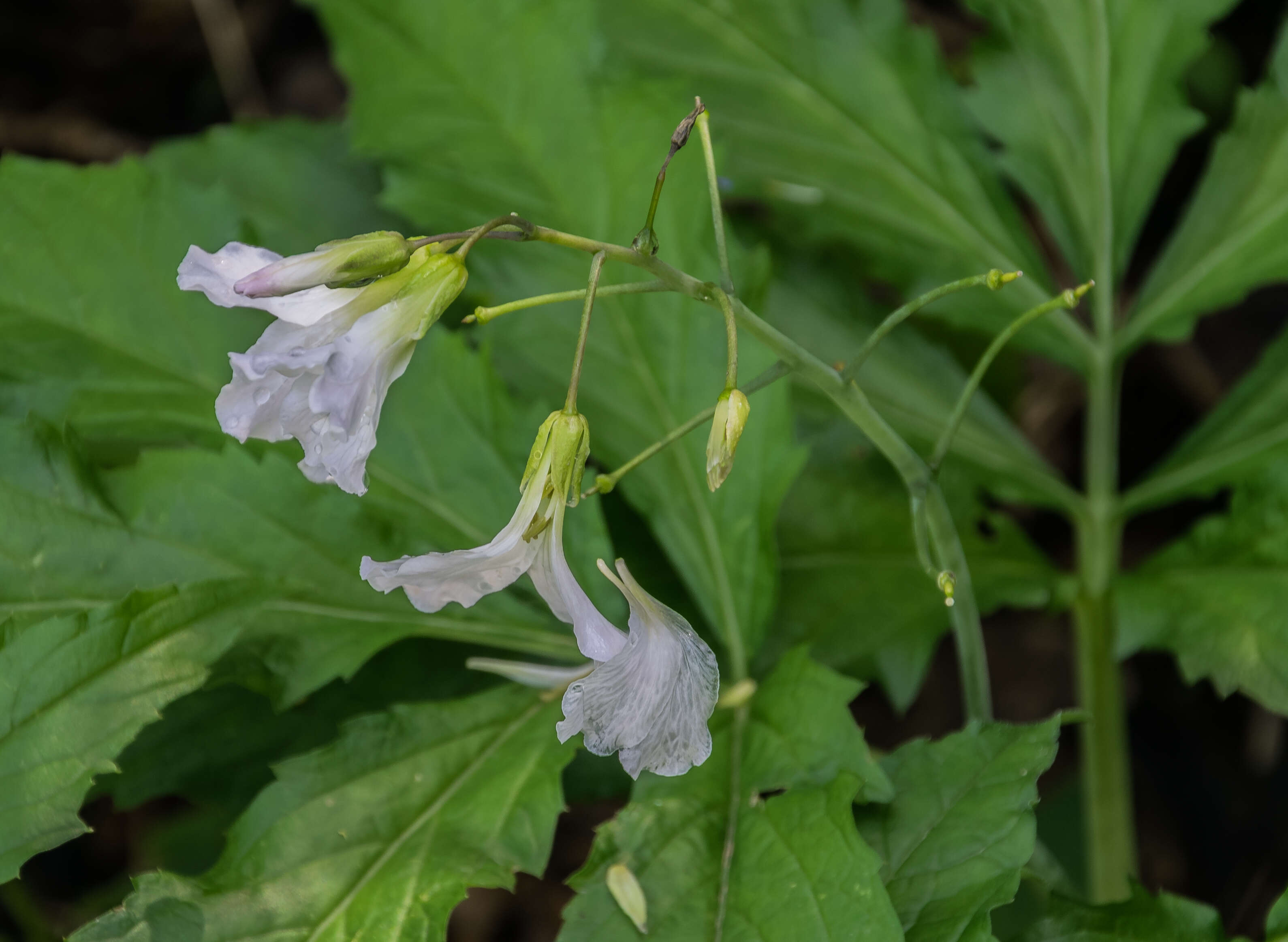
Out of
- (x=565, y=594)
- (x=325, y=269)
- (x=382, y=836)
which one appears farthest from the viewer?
(x=382, y=836)

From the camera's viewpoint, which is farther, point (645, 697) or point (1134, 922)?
point (1134, 922)

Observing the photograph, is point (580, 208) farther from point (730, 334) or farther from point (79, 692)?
point (79, 692)

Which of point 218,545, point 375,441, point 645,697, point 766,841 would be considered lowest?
point 766,841

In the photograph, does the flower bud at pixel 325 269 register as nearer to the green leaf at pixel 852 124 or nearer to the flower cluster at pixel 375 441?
the flower cluster at pixel 375 441

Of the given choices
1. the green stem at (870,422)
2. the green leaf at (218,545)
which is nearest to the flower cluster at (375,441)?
the green stem at (870,422)

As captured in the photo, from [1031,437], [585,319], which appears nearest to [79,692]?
[585,319]

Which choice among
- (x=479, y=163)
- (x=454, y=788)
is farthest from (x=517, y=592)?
(x=479, y=163)

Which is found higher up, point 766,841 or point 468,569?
point 468,569
